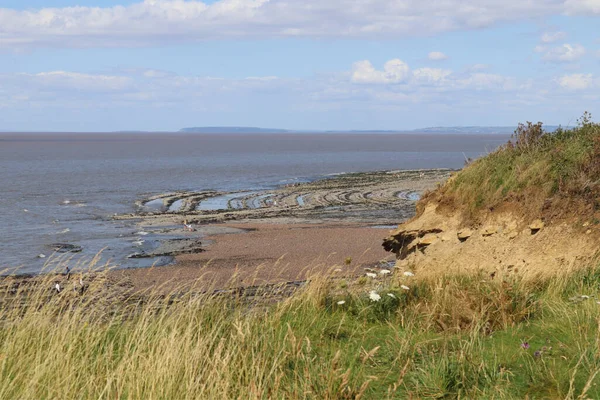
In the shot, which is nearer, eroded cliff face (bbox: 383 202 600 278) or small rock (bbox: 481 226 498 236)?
eroded cliff face (bbox: 383 202 600 278)

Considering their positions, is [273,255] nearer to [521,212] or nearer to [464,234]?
[464,234]

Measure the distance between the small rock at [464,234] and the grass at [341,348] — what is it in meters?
3.66

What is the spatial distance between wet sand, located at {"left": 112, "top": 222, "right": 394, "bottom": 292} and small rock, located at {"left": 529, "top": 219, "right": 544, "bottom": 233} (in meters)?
6.93

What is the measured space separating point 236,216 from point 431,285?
3107 cm

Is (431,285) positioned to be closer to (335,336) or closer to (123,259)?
(335,336)

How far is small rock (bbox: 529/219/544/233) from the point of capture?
12552 millimetres

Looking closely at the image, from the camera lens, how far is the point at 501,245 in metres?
13.0

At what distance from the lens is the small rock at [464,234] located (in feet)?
45.7

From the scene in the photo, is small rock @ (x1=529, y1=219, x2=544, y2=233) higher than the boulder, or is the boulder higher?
small rock @ (x1=529, y1=219, x2=544, y2=233)

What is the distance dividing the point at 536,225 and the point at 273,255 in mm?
14863

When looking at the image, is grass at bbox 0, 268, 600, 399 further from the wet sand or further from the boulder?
the wet sand

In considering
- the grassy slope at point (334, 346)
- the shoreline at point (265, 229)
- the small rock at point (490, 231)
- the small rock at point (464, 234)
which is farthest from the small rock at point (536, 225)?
the shoreline at point (265, 229)

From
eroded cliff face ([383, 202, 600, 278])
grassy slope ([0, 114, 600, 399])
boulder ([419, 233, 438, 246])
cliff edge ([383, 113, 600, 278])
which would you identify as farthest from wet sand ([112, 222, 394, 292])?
grassy slope ([0, 114, 600, 399])

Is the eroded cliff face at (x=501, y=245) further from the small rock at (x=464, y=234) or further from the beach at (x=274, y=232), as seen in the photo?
the beach at (x=274, y=232)
